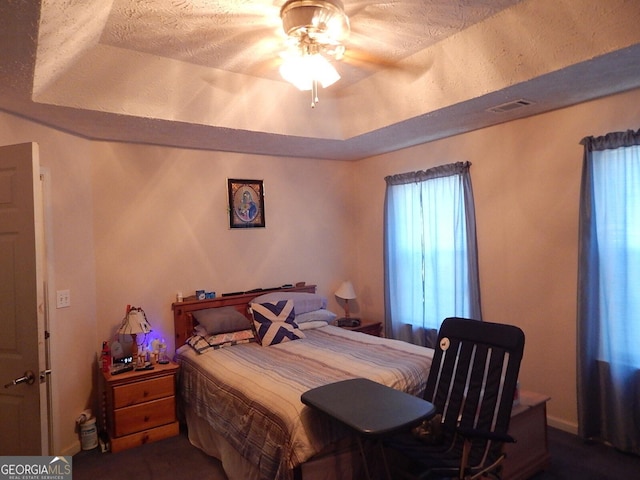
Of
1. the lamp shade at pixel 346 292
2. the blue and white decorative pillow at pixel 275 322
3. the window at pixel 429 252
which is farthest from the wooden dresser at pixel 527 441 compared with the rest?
the lamp shade at pixel 346 292

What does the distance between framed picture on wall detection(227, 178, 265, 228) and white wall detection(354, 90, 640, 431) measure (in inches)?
74.6

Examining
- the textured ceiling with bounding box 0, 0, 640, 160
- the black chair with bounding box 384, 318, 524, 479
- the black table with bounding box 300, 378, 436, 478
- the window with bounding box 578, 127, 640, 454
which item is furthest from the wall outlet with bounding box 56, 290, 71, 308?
the window with bounding box 578, 127, 640, 454

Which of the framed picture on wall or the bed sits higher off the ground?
the framed picture on wall

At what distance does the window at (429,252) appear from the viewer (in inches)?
142

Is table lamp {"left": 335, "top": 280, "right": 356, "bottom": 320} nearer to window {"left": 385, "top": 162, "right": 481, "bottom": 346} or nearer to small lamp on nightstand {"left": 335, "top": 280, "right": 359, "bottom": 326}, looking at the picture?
small lamp on nightstand {"left": 335, "top": 280, "right": 359, "bottom": 326}

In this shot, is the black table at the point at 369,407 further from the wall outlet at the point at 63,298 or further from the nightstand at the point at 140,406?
the wall outlet at the point at 63,298

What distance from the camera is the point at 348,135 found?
3758 mm

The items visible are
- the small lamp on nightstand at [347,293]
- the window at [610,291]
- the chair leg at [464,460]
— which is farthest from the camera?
the small lamp on nightstand at [347,293]

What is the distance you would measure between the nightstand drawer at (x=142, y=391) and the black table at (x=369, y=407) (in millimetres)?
1650

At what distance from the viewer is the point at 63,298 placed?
297 centimetres

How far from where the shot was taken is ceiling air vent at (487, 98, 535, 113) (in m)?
2.86

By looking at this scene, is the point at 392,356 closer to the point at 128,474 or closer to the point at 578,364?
the point at 578,364

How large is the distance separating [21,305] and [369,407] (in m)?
1.71

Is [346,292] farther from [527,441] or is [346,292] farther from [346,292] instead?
[527,441]
